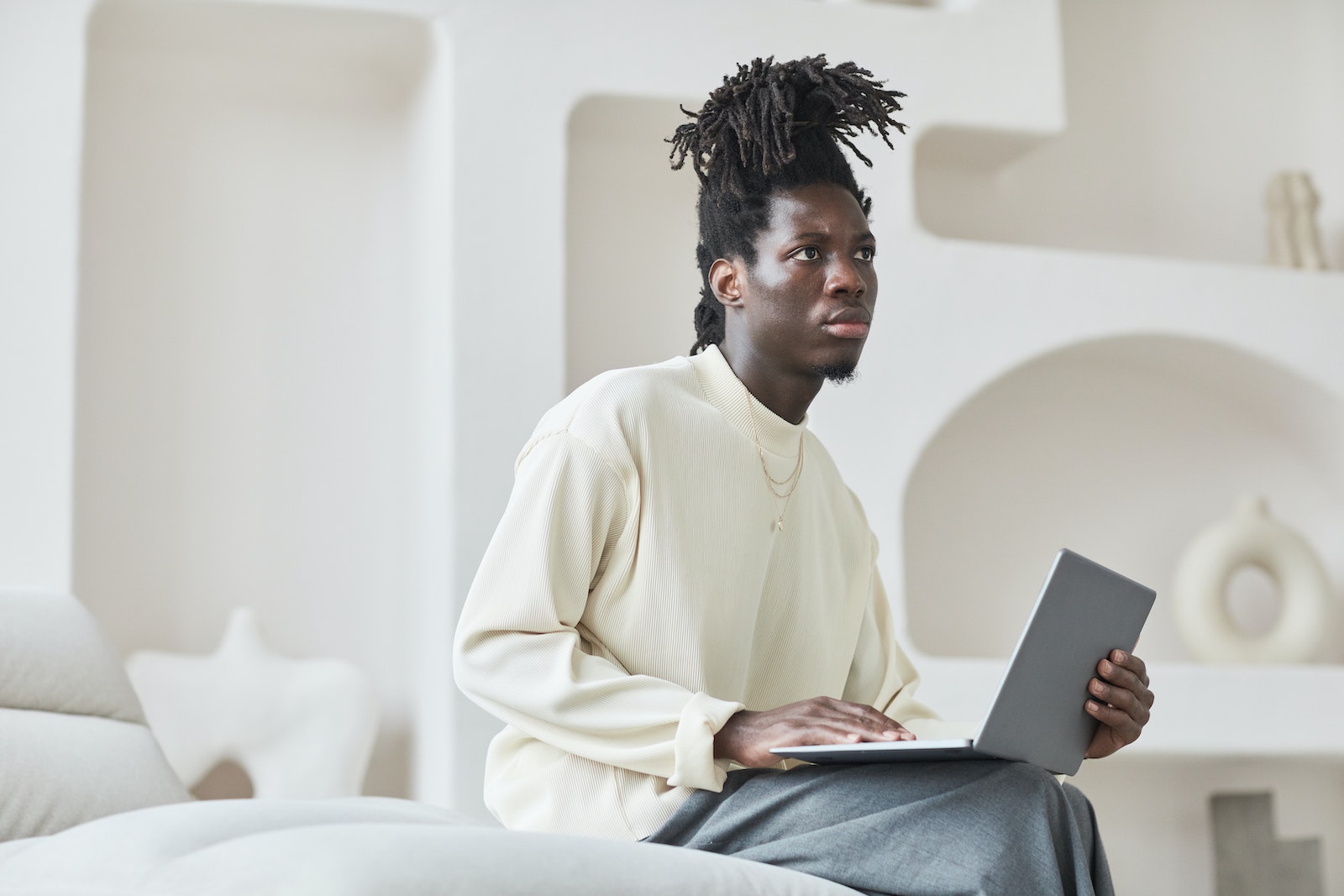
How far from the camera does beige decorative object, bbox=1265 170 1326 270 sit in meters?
3.76

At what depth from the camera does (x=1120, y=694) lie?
1316 millimetres

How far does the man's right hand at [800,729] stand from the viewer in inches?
47.8

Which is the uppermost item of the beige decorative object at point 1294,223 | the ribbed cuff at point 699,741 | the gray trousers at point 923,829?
the beige decorative object at point 1294,223

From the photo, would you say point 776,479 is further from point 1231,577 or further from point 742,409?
point 1231,577

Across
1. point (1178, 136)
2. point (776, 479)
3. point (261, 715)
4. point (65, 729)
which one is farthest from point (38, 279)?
point (1178, 136)

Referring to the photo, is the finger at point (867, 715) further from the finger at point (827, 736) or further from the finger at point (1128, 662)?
the finger at point (1128, 662)

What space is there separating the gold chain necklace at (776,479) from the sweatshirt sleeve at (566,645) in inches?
7.7

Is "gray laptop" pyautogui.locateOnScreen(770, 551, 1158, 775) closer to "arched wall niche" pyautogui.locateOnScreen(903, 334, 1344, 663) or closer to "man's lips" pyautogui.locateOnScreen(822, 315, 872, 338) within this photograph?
"man's lips" pyautogui.locateOnScreen(822, 315, 872, 338)

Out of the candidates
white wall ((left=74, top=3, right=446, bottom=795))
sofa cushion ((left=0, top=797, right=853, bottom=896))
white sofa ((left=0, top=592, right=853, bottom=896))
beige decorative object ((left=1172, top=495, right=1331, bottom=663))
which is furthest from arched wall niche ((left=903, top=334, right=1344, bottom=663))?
sofa cushion ((left=0, top=797, right=853, bottom=896))

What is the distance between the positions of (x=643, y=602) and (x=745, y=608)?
14cm

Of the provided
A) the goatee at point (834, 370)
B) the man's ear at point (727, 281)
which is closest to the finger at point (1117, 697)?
the goatee at point (834, 370)

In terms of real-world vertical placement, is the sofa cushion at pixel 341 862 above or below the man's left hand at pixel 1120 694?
below

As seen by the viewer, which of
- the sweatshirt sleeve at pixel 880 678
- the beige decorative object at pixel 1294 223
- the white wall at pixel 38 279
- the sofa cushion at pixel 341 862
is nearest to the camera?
the sofa cushion at pixel 341 862

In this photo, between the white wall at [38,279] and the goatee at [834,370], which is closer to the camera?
the goatee at [834,370]
